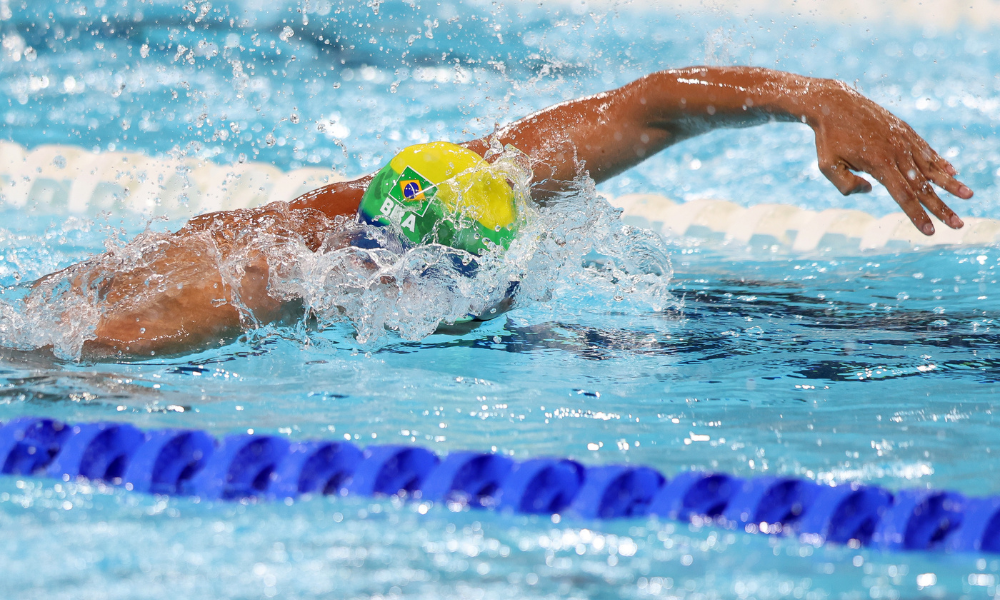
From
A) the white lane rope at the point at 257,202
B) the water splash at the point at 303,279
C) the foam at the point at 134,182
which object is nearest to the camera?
the water splash at the point at 303,279

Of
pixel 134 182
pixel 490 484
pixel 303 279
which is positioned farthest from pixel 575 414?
pixel 134 182

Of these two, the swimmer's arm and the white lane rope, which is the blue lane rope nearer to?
the swimmer's arm

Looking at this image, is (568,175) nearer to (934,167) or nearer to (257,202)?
(934,167)

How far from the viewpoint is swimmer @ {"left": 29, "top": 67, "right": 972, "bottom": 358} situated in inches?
71.6

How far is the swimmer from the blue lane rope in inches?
13.7

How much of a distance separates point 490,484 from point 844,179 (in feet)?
2.85

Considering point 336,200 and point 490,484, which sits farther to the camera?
point 336,200

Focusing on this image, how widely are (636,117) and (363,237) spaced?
69 cm

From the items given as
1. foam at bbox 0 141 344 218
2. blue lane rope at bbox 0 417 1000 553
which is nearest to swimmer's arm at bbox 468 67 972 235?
blue lane rope at bbox 0 417 1000 553

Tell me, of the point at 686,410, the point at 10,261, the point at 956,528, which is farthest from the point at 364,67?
the point at 956,528

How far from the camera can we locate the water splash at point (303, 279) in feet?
6.53

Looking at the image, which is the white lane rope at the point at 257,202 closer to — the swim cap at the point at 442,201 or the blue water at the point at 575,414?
the blue water at the point at 575,414

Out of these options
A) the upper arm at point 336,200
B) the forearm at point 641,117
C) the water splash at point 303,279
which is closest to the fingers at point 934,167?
the forearm at point 641,117

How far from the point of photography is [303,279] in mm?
2070
